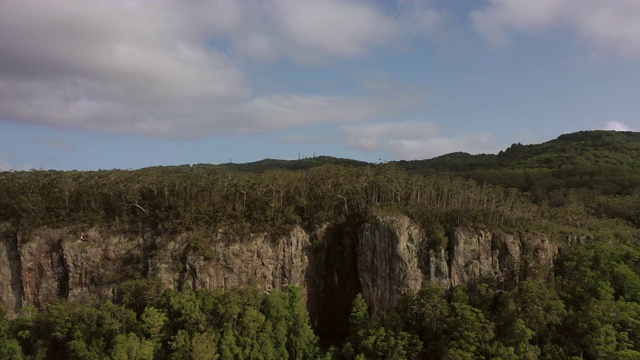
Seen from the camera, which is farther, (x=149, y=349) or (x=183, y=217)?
(x=183, y=217)

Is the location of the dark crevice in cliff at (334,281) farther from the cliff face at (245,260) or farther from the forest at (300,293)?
the forest at (300,293)

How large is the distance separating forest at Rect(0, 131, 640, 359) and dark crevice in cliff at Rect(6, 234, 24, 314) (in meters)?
2.28

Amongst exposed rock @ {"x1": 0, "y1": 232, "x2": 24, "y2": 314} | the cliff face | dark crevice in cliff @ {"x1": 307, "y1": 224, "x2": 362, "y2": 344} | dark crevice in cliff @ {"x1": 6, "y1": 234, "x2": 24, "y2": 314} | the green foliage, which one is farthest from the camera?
dark crevice in cliff @ {"x1": 307, "y1": 224, "x2": 362, "y2": 344}

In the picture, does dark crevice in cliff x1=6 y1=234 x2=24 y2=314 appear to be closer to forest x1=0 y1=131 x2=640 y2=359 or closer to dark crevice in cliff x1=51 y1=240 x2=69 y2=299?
forest x1=0 y1=131 x2=640 y2=359

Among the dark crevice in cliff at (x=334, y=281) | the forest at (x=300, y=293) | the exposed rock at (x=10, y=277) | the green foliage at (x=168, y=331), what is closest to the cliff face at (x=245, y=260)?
the exposed rock at (x=10, y=277)

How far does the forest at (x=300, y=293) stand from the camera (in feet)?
126

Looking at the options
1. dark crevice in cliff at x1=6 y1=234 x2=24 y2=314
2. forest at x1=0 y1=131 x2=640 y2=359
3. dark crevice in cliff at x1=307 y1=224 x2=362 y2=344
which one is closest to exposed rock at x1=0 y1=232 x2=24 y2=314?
dark crevice in cliff at x1=6 y1=234 x2=24 y2=314

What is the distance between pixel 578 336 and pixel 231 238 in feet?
121

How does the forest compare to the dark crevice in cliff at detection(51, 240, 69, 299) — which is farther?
the dark crevice in cliff at detection(51, 240, 69, 299)

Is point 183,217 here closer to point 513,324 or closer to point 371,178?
point 371,178

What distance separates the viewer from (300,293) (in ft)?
152

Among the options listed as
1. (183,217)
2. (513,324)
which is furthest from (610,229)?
(183,217)

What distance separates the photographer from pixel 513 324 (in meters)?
38.5

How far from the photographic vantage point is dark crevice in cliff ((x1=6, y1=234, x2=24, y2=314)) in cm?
4856
